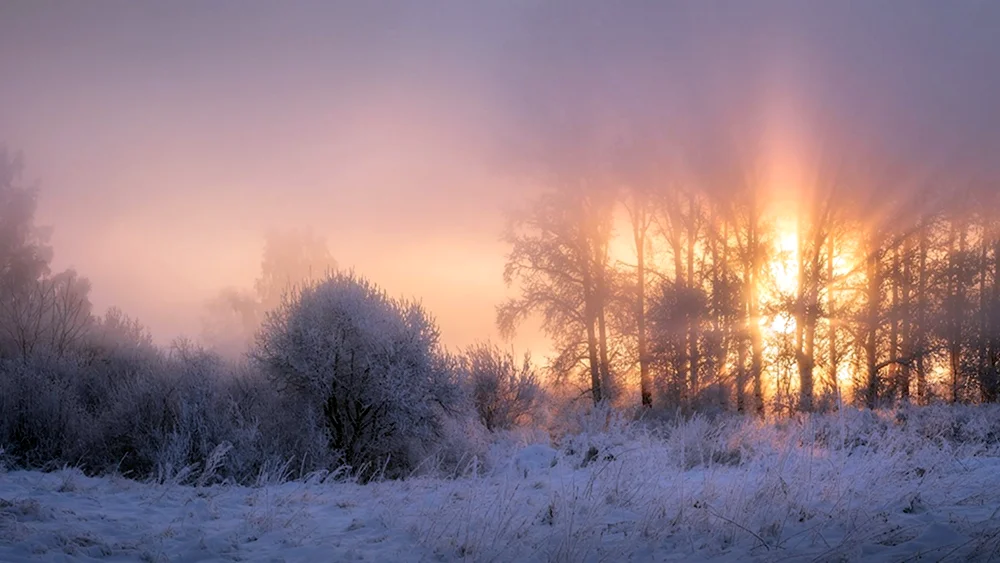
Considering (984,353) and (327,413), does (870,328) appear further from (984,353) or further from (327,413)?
(327,413)

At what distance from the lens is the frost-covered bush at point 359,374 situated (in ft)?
50.4

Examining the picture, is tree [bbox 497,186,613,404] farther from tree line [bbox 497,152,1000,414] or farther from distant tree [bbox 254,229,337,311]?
distant tree [bbox 254,229,337,311]

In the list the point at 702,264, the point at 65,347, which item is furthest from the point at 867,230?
the point at 65,347

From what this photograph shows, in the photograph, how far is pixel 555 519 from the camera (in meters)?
6.48

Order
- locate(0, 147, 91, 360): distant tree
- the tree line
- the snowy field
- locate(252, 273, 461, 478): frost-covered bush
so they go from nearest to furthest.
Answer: the snowy field, locate(252, 273, 461, 478): frost-covered bush, the tree line, locate(0, 147, 91, 360): distant tree

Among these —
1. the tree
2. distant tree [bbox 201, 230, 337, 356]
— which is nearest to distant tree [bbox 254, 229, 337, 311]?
distant tree [bbox 201, 230, 337, 356]

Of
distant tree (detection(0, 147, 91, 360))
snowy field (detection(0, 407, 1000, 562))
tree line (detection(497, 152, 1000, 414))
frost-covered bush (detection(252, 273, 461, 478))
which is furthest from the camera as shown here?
distant tree (detection(0, 147, 91, 360))

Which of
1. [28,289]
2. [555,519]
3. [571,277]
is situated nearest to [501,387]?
[571,277]

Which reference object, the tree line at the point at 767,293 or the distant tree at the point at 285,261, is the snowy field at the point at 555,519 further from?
the distant tree at the point at 285,261

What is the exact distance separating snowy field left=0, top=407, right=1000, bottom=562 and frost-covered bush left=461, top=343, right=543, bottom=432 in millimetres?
13479

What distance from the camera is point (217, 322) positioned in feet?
164

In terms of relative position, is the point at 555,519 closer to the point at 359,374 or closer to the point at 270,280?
the point at 359,374

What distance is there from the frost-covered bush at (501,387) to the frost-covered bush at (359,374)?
6.45 meters

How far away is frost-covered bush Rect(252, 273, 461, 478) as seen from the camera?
15359 millimetres
